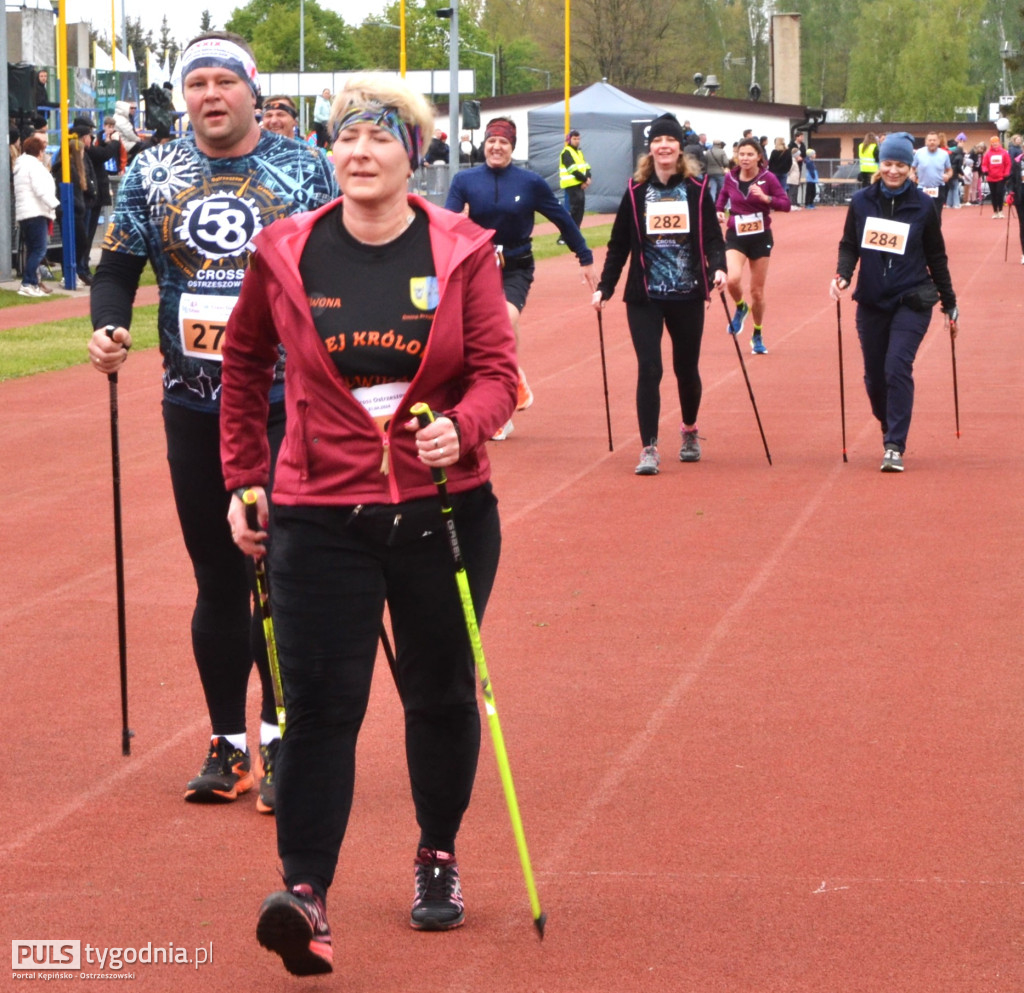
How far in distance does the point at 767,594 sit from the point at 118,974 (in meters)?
4.35

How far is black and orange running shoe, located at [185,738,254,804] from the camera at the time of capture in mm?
5203

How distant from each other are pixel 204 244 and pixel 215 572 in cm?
94

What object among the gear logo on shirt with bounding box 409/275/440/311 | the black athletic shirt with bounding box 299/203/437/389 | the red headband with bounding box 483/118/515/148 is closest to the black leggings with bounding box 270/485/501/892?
the black athletic shirt with bounding box 299/203/437/389

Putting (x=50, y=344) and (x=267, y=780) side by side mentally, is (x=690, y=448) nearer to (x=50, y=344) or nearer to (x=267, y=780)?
(x=267, y=780)

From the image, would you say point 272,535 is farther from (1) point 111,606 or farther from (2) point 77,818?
(1) point 111,606

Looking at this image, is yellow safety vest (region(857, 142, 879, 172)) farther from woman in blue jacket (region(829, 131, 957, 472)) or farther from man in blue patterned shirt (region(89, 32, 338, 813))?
man in blue patterned shirt (region(89, 32, 338, 813))

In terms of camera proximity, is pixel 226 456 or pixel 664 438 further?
pixel 664 438

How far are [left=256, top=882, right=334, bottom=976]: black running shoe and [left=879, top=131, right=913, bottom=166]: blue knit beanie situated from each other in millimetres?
7887

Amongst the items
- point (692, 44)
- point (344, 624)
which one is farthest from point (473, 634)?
point (692, 44)

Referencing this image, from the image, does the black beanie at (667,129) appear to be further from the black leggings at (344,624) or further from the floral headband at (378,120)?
the black leggings at (344,624)

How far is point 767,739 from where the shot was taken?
228 inches

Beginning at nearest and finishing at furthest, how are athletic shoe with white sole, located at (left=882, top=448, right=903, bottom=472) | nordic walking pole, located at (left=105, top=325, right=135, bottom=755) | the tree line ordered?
nordic walking pole, located at (left=105, top=325, right=135, bottom=755) → athletic shoe with white sole, located at (left=882, top=448, right=903, bottom=472) → the tree line

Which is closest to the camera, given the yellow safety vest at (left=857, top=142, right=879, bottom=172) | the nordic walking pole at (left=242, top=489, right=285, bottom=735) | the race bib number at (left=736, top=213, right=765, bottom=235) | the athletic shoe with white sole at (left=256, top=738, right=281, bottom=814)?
the nordic walking pole at (left=242, top=489, right=285, bottom=735)

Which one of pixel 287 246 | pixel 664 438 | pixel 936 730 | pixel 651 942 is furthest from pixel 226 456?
pixel 664 438
